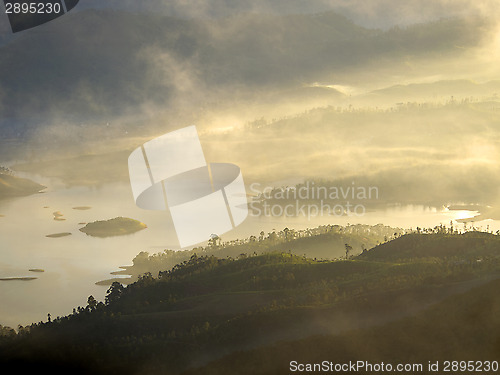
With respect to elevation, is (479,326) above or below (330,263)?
below

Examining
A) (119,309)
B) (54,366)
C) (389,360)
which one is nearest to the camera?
(389,360)

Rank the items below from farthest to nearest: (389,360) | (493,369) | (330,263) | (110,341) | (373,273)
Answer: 1. (330,263)
2. (373,273)
3. (110,341)
4. (389,360)
5. (493,369)

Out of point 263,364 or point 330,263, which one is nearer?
point 263,364

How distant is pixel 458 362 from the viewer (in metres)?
90.2

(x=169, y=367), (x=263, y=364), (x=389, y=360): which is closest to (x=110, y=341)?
(x=169, y=367)

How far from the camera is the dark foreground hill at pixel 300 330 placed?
95312mm

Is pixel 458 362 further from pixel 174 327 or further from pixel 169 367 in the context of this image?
pixel 174 327

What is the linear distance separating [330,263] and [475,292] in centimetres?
7728

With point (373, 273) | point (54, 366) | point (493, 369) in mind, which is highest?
point (373, 273)

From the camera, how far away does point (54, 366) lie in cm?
11806

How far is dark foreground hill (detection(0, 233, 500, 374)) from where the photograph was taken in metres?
95.3

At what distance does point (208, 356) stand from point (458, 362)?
1614 inches

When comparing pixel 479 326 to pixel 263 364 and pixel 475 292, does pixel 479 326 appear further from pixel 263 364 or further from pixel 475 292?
pixel 263 364

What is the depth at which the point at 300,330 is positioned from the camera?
105m
